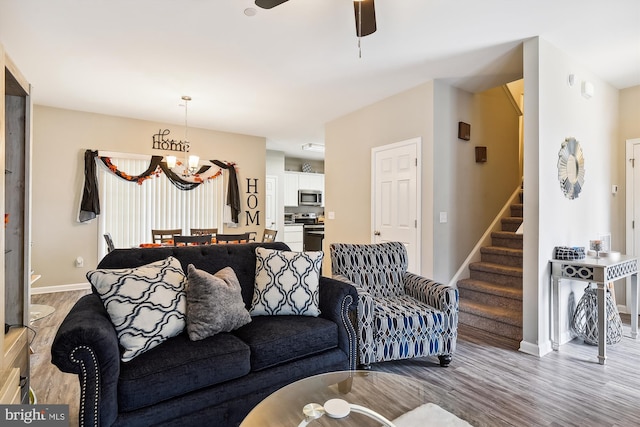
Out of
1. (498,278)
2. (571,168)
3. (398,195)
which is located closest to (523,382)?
(498,278)

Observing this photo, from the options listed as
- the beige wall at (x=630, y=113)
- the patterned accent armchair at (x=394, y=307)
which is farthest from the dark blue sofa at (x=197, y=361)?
the beige wall at (x=630, y=113)

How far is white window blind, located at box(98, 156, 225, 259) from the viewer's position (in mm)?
5332

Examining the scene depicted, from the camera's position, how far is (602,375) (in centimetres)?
248

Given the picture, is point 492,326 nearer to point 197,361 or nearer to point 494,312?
point 494,312

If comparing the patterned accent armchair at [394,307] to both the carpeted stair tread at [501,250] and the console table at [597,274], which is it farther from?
the carpeted stair tread at [501,250]

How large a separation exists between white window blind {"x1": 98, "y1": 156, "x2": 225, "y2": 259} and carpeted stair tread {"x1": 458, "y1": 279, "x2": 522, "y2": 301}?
14.4ft

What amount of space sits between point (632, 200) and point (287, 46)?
433 cm

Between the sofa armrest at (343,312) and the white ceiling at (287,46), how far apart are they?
6.74 ft

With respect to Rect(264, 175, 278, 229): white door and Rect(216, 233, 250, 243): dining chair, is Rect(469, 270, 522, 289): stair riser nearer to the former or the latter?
Rect(216, 233, 250, 243): dining chair

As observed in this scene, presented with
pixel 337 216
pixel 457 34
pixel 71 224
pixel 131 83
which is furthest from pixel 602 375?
pixel 71 224

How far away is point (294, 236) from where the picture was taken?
326 inches

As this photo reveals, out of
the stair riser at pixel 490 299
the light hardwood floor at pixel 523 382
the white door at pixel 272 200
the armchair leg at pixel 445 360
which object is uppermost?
the white door at pixel 272 200

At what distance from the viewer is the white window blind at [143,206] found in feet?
17.5

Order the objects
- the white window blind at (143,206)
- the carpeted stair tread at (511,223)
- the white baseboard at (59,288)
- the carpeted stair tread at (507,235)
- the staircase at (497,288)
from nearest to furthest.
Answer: the staircase at (497,288) < the carpeted stair tread at (507,235) < the carpeted stair tread at (511,223) < the white baseboard at (59,288) < the white window blind at (143,206)
